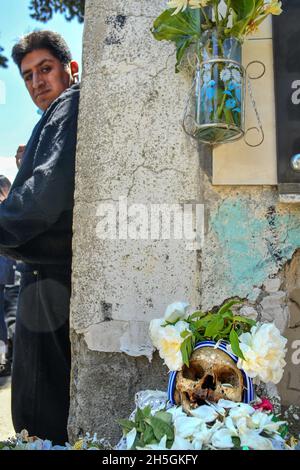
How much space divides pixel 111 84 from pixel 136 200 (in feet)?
1.59

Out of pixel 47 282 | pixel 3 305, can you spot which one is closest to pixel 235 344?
pixel 47 282

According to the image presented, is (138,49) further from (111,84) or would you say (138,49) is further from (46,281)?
(46,281)

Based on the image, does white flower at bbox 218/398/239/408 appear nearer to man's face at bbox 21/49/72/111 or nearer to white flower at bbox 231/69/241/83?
white flower at bbox 231/69/241/83

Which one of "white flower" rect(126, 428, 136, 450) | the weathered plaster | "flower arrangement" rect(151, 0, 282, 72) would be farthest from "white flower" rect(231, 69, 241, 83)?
"white flower" rect(126, 428, 136, 450)

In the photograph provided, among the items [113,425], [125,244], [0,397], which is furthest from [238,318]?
[0,397]

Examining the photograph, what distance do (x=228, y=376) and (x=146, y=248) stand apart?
0.65 metres

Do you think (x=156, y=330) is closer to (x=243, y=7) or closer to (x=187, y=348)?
(x=187, y=348)

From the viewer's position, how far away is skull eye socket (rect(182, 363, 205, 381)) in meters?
1.50

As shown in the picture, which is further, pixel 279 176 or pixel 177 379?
pixel 279 176

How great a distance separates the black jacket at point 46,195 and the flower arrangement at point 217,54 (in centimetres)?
57

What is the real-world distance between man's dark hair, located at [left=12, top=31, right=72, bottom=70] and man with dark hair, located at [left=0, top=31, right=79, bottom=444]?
364 millimetres

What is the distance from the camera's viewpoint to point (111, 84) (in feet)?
6.77

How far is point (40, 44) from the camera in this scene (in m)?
2.51

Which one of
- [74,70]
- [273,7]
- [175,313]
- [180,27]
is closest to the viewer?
[175,313]
